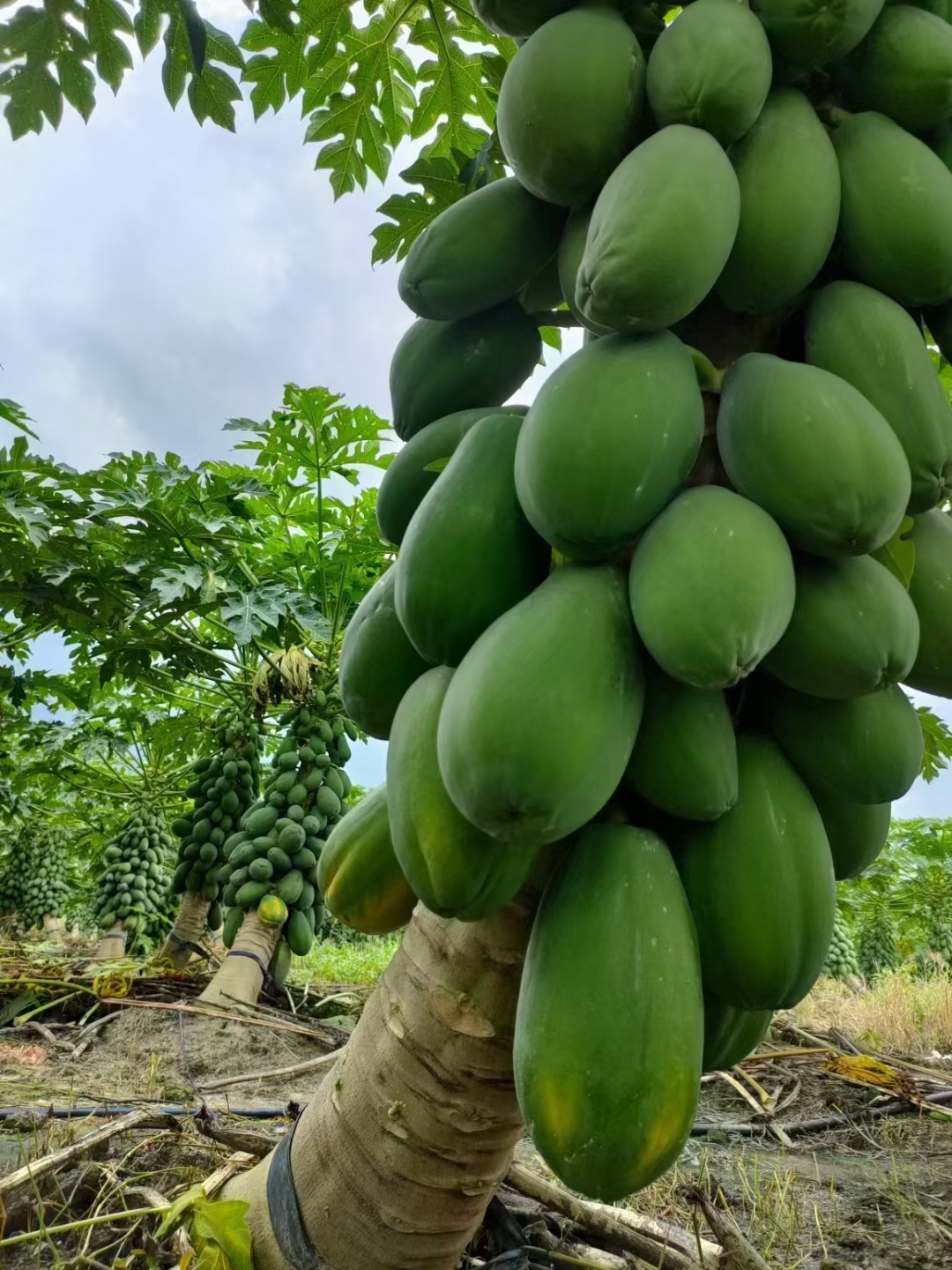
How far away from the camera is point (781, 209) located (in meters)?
0.81

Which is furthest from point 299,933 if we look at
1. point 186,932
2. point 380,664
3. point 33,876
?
point 33,876

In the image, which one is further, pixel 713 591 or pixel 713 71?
pixel 713 71

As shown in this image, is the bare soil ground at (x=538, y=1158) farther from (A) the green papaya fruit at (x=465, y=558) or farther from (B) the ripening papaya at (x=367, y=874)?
(A) the green papaya fruit at (x=465, y=558)

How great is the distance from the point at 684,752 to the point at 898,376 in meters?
0.38

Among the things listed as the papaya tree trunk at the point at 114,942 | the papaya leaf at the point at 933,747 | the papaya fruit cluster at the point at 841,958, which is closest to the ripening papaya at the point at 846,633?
the papaya leaf at the point at 933,747

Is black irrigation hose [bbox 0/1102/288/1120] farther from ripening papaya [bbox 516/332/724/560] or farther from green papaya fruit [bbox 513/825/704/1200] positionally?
ripening papaya [bbox 516/332/724/560]

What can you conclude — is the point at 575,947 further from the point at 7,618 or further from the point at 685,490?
the point at 7,618

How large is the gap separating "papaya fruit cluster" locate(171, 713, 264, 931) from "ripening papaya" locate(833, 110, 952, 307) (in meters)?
4.75

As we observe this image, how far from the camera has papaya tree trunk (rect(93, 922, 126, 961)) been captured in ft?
20.5

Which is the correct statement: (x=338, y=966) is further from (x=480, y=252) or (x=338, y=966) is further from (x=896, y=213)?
(x=896, y=213)

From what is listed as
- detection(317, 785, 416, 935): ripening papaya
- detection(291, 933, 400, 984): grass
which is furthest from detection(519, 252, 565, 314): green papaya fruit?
detection(291, 933, 400, 984): grass

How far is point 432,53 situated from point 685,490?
2.31m

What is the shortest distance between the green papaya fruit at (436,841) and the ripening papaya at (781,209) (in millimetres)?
441

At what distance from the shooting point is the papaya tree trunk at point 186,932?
16.4 feet
